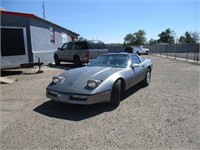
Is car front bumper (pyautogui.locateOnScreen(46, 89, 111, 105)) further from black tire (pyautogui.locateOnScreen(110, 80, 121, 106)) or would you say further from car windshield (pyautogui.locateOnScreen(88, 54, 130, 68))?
car windshield (pyautogui.locateOnScreen(88, 54, 130, 68))

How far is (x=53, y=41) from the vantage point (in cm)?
1808

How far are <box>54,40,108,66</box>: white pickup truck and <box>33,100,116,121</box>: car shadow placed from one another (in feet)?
25.4

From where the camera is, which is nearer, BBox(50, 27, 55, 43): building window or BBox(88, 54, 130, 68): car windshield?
BBox(88, 54, 130, 68): car windshield

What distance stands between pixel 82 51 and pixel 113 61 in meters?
6.93

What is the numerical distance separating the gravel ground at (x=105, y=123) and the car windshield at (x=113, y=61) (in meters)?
1.01

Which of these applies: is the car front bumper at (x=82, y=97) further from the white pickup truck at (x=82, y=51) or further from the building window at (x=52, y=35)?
the building window at (x=52, y=35)

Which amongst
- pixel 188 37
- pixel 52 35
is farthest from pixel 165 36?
pixel 52 35

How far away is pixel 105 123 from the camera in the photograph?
3920mm

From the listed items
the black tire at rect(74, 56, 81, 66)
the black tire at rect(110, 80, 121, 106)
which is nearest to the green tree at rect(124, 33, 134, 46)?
the black tire at rect(74, 56, 81, 66)

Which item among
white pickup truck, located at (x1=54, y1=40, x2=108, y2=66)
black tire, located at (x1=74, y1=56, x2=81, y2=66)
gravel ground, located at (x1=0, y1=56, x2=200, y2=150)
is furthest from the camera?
black tire, located at (x1=74, y1=56, x2=81, y2=66)

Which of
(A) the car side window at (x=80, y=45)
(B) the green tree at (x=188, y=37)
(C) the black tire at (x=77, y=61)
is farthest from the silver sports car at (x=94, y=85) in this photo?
(B) the green tree at (x=188, y=37)

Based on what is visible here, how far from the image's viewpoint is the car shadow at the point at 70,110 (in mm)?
4312

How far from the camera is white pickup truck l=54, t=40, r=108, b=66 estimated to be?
12.6 m

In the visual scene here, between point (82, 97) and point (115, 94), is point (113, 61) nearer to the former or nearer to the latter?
point (115, 94)
